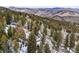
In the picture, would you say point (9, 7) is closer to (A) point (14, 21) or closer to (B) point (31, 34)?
(A) point (14, 21)

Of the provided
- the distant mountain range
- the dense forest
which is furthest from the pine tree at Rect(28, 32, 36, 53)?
the distant mountain range

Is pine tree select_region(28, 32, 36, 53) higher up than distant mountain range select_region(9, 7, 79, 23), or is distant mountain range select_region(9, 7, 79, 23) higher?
distant mountain range select_region(9, 7, 79, 23)

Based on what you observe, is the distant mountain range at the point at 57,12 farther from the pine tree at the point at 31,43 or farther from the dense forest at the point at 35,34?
the pine tree at the point at 31,43

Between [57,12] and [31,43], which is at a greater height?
[57,12]

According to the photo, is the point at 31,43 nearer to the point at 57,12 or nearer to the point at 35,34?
the point at 35,34

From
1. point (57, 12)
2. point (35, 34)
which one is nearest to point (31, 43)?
point (35, 34)

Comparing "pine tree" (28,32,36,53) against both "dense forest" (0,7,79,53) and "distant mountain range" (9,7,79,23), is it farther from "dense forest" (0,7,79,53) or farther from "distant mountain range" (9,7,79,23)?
"distant mountain range" (9,7,79,23)
